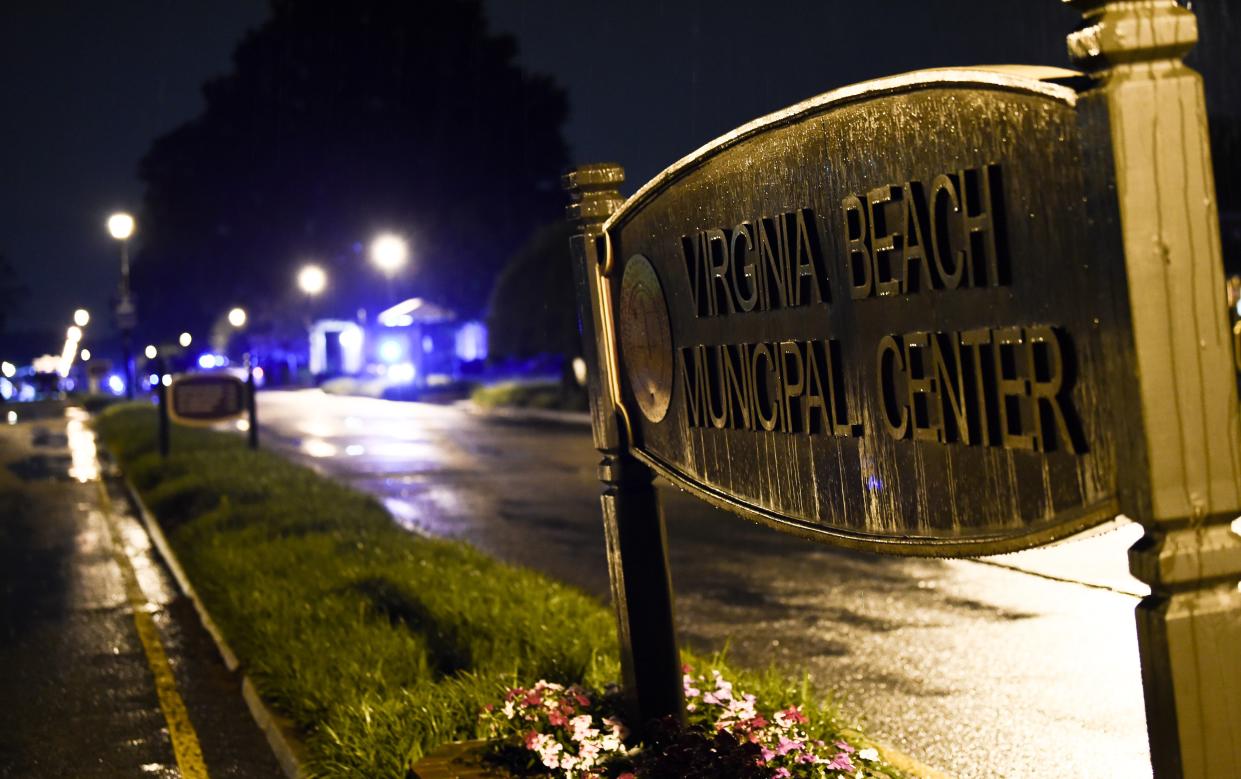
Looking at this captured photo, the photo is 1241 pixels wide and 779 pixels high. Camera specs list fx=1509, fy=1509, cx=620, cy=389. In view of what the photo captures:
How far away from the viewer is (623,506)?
5.62 meters

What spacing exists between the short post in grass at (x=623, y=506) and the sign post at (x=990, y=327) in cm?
45

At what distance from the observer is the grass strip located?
6.29m

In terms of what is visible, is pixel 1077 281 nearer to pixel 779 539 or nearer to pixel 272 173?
pixel 779 539

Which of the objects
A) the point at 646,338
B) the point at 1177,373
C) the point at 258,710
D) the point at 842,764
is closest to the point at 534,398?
the point at 258,710

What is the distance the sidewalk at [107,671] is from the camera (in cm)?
727

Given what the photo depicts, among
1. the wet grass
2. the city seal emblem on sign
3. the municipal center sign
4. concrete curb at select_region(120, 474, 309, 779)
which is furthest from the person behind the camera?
the wet grass

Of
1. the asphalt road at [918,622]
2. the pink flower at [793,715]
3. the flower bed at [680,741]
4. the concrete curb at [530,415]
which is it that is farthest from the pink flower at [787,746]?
the concrete curb at [530,415]

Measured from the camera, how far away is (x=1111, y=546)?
12000 mm

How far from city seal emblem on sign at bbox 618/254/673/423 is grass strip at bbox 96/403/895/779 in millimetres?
1517

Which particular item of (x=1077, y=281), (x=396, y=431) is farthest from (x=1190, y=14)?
(x=396, y=431)

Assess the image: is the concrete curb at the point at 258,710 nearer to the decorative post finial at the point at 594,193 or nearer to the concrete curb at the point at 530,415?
the decorative post finial at the point at 594,193

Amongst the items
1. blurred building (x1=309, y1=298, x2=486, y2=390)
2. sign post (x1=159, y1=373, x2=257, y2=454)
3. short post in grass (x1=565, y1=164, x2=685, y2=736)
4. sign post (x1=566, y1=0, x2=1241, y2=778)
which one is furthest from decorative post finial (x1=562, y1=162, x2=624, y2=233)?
blurred building (x1=309, y1=298, x2=486, y2=390)

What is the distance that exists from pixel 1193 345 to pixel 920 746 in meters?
4.22

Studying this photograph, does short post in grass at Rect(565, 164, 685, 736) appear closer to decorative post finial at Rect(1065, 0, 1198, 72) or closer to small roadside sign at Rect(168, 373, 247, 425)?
decorative post finial at Rect(1065, 0, 1198, 72)
